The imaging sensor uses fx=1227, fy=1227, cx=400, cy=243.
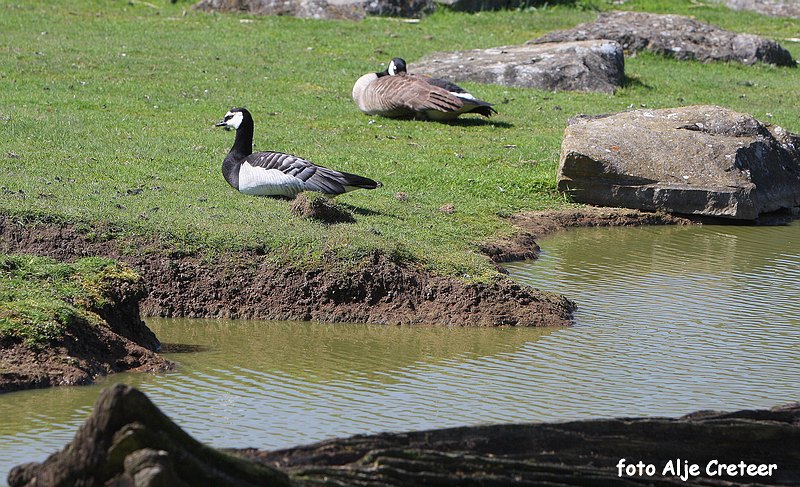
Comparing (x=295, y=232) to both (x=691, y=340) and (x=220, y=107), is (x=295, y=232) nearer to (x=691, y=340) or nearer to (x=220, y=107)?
(x=691, y=340)

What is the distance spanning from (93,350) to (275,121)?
8904mm

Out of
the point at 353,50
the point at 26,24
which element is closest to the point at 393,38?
the point at 353,50

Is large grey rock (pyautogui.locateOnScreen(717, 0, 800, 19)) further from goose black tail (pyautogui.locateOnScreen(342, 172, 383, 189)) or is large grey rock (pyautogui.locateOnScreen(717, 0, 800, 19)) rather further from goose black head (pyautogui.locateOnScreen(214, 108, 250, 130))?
goose black tail (pyautogui.locateOnScreen(342, 172, 383, 189))

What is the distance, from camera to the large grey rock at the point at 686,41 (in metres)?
22.9

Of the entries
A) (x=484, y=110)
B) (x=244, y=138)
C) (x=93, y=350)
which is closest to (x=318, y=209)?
(x=244, y=138)

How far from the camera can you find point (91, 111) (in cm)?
1588

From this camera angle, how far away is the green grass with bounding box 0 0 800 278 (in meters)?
10.3

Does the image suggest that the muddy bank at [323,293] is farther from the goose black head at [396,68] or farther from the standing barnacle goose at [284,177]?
the goose black head at [396,68]

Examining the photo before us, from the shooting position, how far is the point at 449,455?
191 inches

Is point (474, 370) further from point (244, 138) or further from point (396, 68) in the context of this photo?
point (396, 68)

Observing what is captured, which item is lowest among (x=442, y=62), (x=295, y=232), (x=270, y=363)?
(x=270, y=363)

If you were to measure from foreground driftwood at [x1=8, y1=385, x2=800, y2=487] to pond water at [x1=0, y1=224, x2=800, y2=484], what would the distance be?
154cm

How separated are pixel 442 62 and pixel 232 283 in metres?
11.9

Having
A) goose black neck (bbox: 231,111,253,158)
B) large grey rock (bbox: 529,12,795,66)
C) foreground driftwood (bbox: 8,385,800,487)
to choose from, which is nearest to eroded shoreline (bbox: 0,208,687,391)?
goose black neck (bbox: 231,111,253,158)
